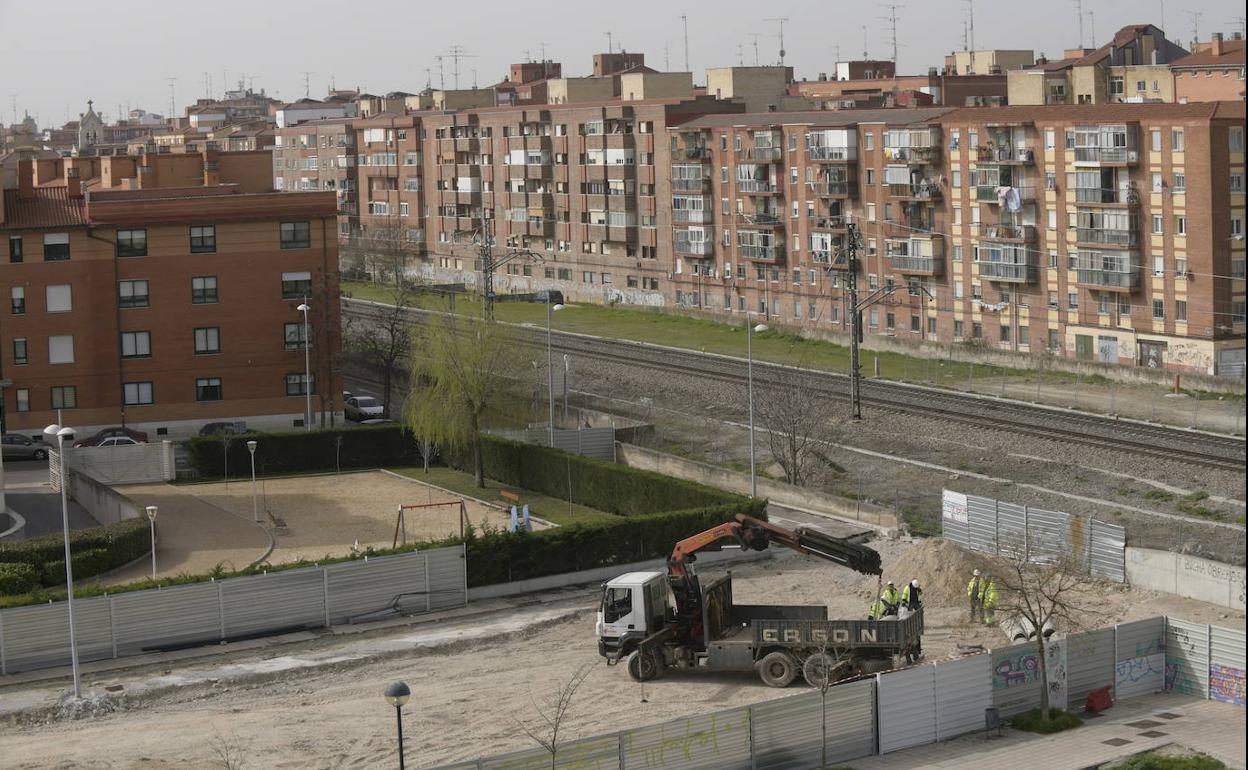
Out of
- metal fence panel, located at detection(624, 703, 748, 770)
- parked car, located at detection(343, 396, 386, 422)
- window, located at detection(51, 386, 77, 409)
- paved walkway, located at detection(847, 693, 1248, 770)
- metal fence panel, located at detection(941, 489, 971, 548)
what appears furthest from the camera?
parked car, located at detection(343, 396, 386, 422)

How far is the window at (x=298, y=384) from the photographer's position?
229ft

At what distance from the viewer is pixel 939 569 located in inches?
1569

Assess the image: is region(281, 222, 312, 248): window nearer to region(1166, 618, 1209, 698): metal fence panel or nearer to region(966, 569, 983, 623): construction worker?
region(966, 569, 983, 623): construction worker

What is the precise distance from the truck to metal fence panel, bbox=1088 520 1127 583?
8229mm

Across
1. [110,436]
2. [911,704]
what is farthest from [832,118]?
[911,704]

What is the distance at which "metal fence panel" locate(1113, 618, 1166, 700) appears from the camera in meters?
32.6

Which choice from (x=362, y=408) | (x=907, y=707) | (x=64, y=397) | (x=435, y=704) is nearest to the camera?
(x=907, y=707)

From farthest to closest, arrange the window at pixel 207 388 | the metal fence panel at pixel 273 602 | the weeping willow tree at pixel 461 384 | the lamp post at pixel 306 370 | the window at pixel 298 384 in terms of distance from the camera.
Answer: the window at pixel 298 384 → the window at pixel 207 388 → the lamp post at pixel 306 370 → the weeping willow tree at pixel 461 384 → the metal fence panel at pixel 273 602

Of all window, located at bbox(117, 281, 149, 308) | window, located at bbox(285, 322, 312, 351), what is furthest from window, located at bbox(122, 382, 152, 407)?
window, located at bbox(285, 322, 312, 351)

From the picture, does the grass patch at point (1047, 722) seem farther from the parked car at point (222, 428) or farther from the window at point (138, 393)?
the window at point (138, 393)

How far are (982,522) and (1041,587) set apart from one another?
12624 mm

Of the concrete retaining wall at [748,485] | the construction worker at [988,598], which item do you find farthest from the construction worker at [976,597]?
the concrete retaining wall at [748,485]

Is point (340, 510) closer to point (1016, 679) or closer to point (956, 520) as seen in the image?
point (956, 520)

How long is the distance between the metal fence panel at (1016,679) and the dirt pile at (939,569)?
7.34m
